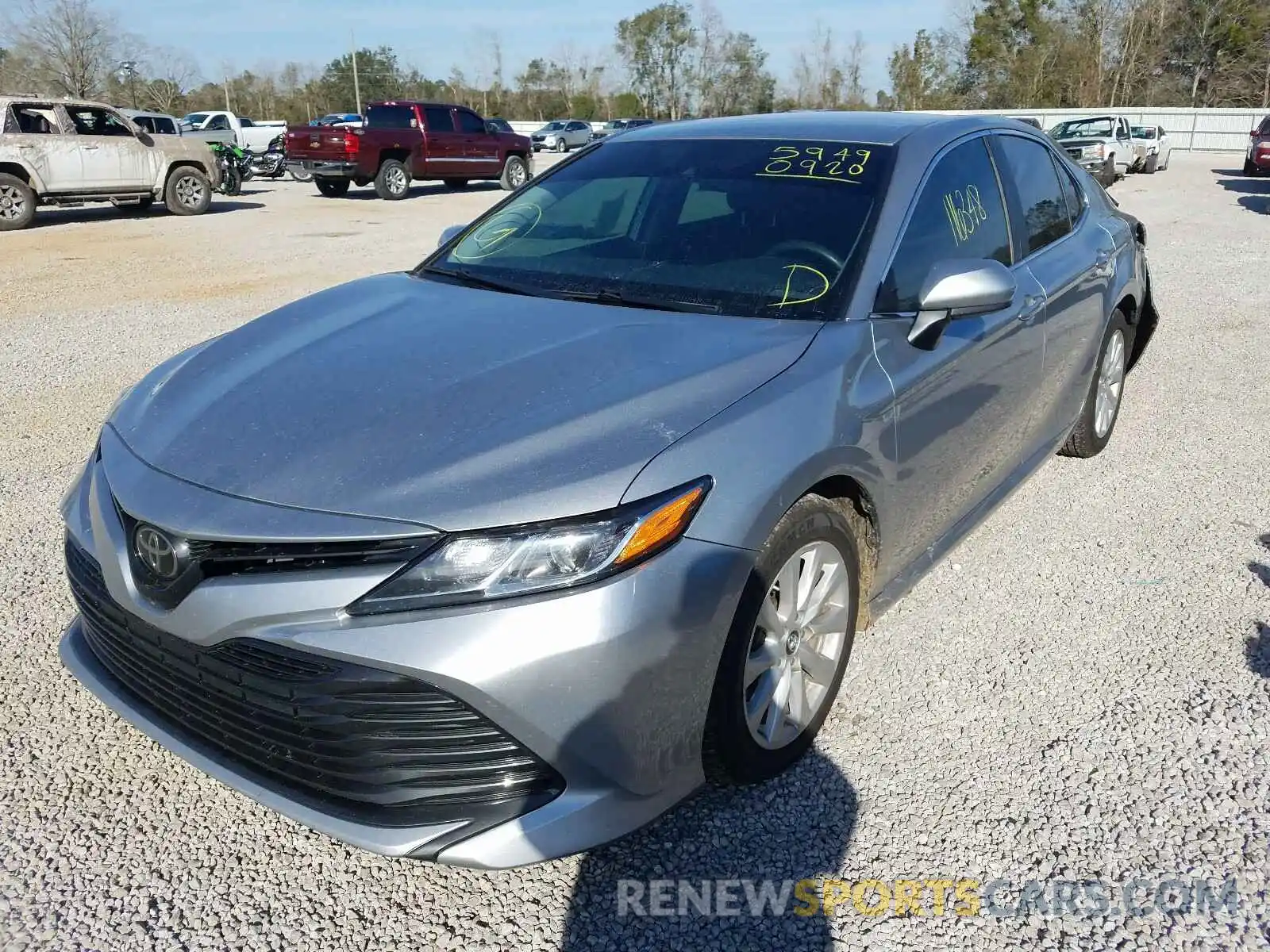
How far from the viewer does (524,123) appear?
189 feet

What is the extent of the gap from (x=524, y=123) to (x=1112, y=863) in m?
59.8

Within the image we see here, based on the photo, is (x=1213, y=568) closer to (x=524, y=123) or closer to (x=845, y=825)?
(x=845, y=825)

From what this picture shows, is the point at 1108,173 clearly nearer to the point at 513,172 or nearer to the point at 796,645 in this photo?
the point at 513,172

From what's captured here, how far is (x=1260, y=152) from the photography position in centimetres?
2483

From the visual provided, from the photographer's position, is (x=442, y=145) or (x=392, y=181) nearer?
(x=392, y=181)

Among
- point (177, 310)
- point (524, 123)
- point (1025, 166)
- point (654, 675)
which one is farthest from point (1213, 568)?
point (524, 123)

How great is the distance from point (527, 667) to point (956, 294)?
1645 millimetres

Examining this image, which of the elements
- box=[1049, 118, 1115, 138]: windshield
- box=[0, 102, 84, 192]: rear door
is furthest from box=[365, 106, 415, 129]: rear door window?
box=[1049, 118, 1115, 138]: windshield

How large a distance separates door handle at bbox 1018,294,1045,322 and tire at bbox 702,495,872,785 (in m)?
1.24

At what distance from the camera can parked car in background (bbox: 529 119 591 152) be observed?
45031mm

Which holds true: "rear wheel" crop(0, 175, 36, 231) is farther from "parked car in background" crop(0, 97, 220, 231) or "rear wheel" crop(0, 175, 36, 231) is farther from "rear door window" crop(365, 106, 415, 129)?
"rear door window" crop(365, 106, 415, 129)

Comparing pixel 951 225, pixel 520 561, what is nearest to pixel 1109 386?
pixel 951 225

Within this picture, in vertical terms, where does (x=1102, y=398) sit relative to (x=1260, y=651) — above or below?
above

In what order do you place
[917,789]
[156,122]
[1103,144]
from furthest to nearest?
[1103,144], [156,122], [917,789]
